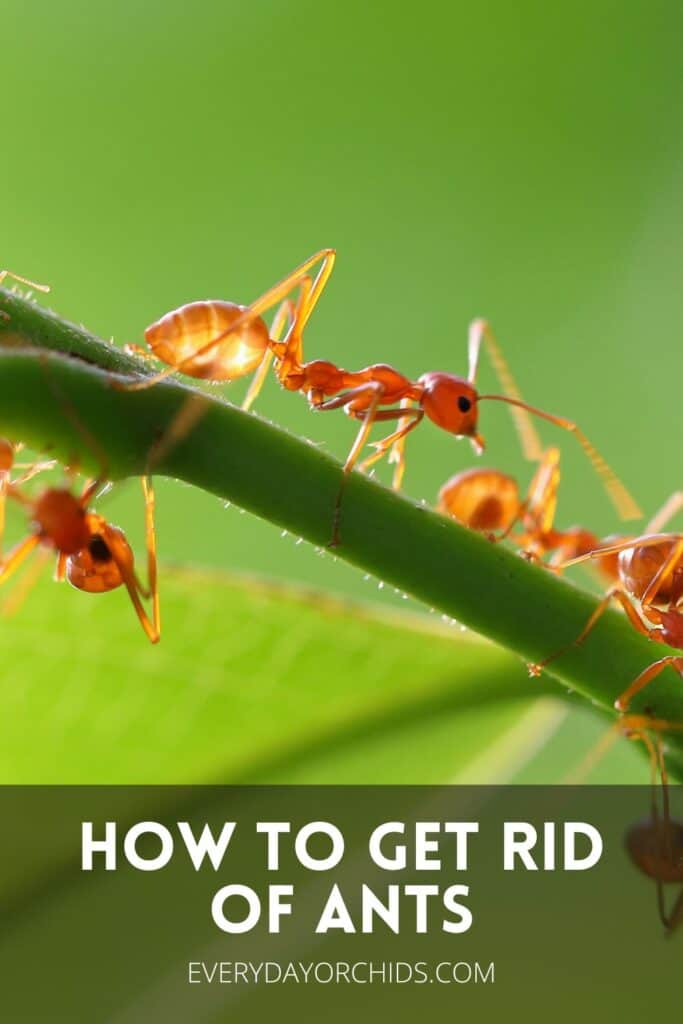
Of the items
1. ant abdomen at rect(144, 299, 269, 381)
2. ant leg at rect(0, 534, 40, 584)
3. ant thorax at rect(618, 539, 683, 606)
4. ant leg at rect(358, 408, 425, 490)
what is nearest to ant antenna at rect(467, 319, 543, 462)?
ant leg at rect(358, 408, 425, 490)

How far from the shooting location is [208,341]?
6.86 ft

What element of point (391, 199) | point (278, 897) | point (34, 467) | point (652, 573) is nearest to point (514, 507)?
point (278, 897)

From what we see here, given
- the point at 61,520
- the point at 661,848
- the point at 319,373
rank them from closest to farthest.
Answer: the point at 61,520 → the point at 661,848 → the point at 319,373

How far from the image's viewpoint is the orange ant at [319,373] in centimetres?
208

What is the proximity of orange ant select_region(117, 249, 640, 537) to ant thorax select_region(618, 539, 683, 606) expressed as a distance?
282 mm

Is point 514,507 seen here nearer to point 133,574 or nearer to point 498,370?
point 498,370

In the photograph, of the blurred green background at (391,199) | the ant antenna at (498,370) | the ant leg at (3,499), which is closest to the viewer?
the ant leg at (3,499)

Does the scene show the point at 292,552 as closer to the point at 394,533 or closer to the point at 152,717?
the point at 152,717

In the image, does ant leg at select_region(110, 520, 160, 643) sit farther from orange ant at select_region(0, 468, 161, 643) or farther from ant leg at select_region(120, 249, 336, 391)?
ant leg at select_region(120, 249, 336, 391)

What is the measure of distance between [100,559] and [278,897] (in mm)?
1120

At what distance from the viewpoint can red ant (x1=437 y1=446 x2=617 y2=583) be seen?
2.74 m

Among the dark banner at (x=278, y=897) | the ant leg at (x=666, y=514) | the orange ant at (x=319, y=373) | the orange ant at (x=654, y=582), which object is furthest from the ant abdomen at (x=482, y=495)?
the orange ant at (x=654, y=582)

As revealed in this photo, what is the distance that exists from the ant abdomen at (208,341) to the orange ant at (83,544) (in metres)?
0.53

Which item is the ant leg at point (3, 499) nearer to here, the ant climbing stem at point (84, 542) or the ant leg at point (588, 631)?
the ant climbing stem at point (84, 542)
